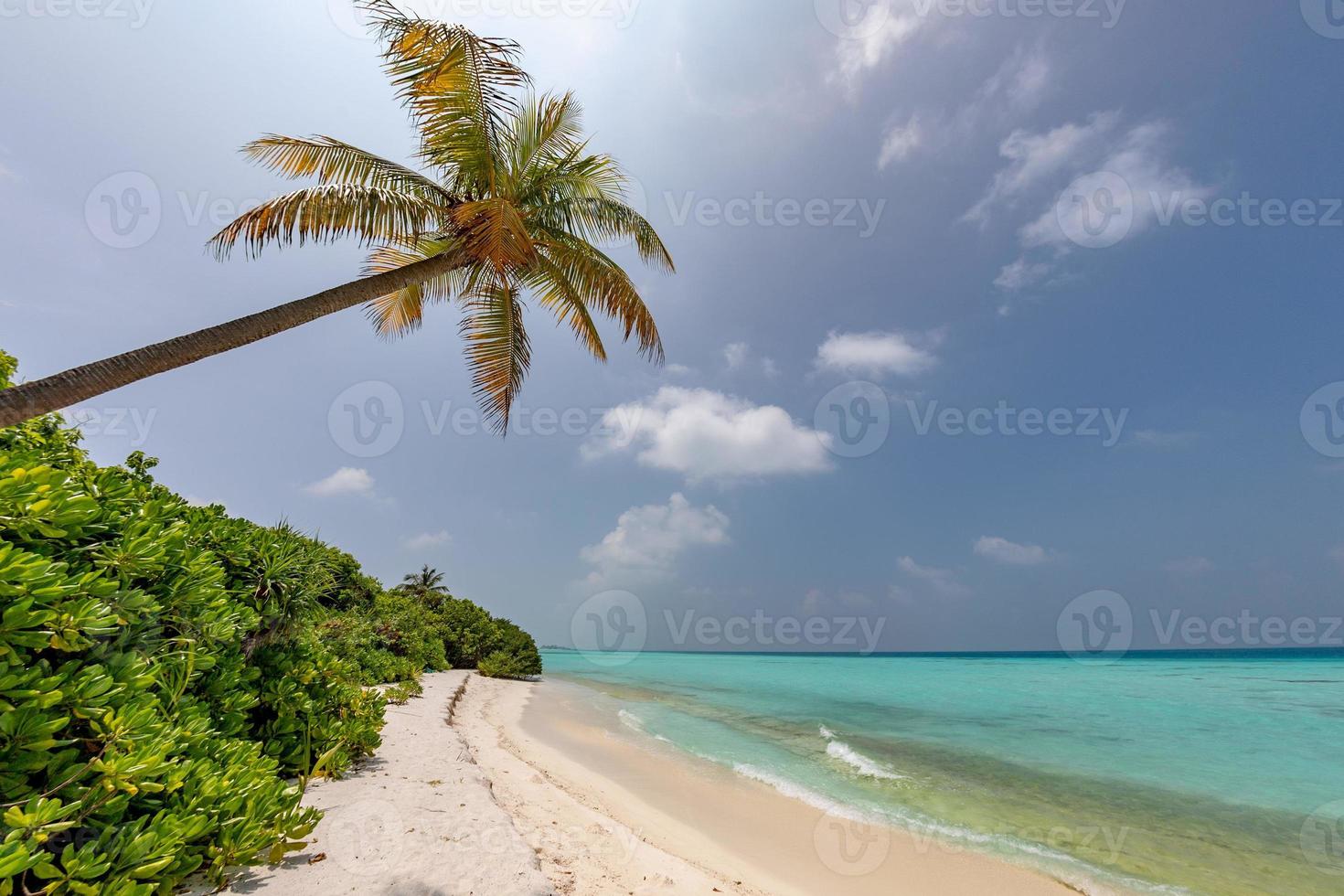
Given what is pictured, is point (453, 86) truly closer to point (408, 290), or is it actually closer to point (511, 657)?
point (408, 290)

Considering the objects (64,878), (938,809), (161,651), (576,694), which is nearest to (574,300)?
(161,651)

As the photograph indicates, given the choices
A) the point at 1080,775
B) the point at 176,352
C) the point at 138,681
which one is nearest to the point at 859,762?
the point at 1080,775

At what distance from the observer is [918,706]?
20781 millimetres

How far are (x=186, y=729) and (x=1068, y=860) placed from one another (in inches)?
356

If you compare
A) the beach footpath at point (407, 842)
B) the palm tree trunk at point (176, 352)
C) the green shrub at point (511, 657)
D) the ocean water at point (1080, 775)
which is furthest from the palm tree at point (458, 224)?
the green shrub at point (511, 657)

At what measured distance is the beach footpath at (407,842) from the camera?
132 inches

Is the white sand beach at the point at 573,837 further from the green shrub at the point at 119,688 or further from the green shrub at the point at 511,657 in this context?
the green shrub at the point at 511,657

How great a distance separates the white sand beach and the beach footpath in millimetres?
14

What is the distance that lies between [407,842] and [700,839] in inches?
151

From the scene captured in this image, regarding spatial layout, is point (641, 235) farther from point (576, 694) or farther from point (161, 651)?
point (576, 694)

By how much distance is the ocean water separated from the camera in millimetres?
6270

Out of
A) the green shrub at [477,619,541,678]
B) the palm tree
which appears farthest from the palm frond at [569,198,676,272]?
the green shrub at [477,619,541,678]

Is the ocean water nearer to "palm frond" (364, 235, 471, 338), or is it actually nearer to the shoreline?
the shoreline

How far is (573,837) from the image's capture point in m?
5.32
